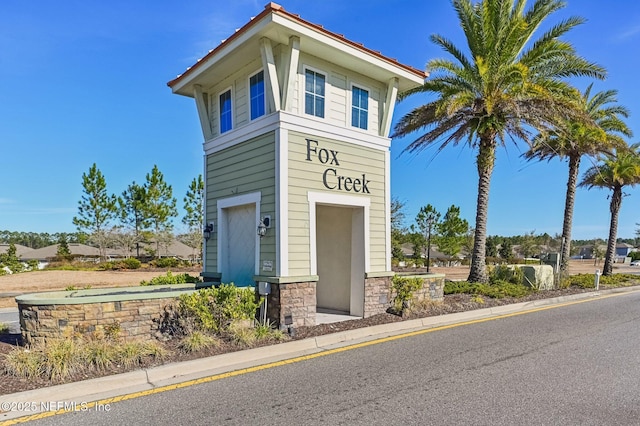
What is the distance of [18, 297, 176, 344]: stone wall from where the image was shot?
5988 millimetres

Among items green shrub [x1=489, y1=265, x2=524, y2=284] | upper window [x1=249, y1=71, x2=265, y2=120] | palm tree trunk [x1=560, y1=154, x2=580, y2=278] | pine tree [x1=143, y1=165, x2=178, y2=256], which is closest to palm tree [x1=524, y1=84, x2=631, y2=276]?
palm tree trunk [x1=560, y1=154, x2=580, y2=278]

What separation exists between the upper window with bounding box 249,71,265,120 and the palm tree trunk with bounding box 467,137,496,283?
29.6ft

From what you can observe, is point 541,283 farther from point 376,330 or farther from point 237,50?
point 237,50

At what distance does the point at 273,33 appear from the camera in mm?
7637

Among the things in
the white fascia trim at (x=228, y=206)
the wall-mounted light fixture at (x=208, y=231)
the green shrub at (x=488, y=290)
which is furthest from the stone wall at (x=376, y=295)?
the wall-mounted light fixture at (x=208, y=231)

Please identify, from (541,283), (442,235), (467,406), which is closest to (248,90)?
(467,406)

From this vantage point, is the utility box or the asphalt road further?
the utility box

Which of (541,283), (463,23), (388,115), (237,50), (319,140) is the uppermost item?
(463,23)

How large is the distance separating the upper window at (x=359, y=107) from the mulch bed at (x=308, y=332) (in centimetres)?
458

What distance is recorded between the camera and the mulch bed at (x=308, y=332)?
472 centimetres

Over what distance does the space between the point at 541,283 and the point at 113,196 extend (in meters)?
43.9

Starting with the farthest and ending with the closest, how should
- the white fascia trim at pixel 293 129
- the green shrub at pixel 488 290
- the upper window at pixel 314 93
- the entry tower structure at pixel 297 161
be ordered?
1. the green shrub at pixel 488 290
2. the upper window at pixel 314 93
3. the white fascia trim at pixel 293 129
4. the entry tower structure at pixel 297 161

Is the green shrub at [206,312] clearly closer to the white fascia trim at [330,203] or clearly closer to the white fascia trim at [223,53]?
the white fascia trim at [330,203]

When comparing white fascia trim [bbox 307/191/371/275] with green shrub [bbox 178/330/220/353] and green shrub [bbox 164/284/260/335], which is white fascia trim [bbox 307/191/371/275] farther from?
green shrub [bbox 178/330/220/353]
